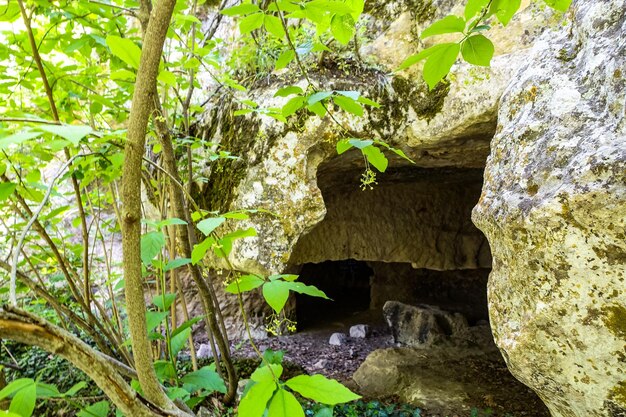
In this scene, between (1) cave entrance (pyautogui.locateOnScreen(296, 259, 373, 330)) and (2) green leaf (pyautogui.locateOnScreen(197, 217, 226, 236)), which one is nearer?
(2) green leaf (pyautogui.locateOnScreen(197, 217, 226, 236))

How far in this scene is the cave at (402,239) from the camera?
3.51 meters

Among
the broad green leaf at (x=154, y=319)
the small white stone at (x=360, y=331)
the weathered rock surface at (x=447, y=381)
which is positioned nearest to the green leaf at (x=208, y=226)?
the broad green leaf at (x=154, y=319)

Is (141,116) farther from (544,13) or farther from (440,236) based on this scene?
(440,236)

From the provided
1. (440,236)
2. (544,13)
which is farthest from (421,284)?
(544,13)

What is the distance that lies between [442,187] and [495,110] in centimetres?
229

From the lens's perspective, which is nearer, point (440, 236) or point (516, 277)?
point (516, 277)

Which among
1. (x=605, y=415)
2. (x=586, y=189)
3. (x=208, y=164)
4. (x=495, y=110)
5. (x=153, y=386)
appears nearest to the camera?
(x=153, y=386)

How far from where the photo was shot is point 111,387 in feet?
1.93

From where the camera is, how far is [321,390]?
569mm

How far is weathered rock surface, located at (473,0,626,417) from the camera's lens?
1.13 meters

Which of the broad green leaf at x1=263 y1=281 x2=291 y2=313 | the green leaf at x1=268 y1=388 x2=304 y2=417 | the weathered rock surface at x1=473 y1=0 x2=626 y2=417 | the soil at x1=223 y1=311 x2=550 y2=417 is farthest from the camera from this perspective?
the soil at x1=223 y1=311 x2=550 y2=417

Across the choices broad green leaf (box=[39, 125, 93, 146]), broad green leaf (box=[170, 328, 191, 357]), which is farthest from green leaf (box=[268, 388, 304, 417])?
broad green leaf (box=[170, 328, 191, 357])

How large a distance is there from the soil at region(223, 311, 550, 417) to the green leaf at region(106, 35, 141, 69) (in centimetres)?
206

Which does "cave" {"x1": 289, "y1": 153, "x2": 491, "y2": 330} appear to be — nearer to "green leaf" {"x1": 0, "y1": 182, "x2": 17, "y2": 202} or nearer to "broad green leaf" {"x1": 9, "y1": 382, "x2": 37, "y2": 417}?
"green leaf" {"x1": 0, "y1": 182, "x2": 17, "y2": 202}
